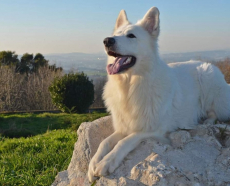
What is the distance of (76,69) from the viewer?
16.8 meters

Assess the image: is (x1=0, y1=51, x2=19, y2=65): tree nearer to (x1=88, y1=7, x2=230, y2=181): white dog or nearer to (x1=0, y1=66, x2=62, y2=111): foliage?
(x1=0, y1=66, x2=62, y2=111): foliage

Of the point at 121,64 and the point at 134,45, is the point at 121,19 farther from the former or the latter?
the point at 121,64

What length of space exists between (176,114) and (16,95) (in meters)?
13.8

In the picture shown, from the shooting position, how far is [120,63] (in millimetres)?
3457

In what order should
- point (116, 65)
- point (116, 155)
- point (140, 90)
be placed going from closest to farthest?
point (116, 155)
point (116, 65)
point (140, 90)

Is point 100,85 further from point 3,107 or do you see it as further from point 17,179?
point 17,179

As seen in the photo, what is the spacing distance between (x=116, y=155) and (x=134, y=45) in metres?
1.42

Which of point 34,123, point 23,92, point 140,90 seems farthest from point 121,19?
point 23,92

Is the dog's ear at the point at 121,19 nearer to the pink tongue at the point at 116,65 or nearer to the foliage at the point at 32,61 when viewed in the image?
the pink tongue at the point at 116,65

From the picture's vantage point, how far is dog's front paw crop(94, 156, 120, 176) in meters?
2.66

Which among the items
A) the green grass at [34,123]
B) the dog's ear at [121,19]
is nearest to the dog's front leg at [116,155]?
the dog's ear at [121,19]

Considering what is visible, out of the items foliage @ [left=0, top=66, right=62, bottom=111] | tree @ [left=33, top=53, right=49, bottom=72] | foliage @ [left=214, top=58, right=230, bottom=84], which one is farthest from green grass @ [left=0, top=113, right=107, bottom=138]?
tree @ [left=33, top=53, right=49, bottom=72]

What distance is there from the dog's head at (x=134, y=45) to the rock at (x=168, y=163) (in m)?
0.94

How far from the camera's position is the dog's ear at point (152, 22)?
377 centimetres
